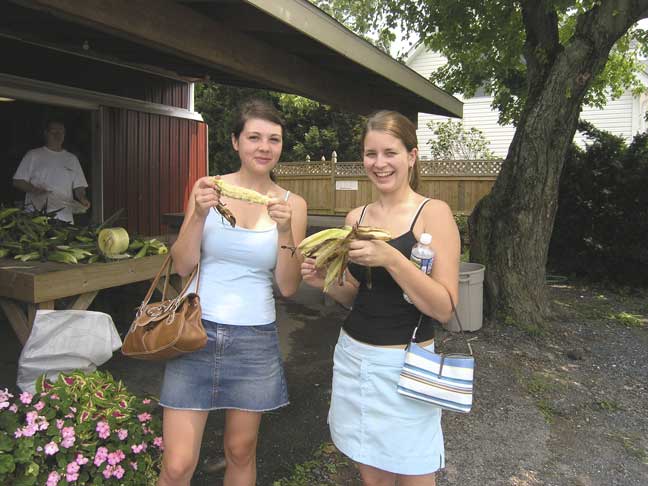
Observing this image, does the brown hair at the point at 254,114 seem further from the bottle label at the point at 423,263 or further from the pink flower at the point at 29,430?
the pink flower at the point at 29,430

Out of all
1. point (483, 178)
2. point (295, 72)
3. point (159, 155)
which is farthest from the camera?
point (483, 178)

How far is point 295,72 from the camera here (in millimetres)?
5102

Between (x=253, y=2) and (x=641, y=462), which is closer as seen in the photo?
(x=253, y=2)

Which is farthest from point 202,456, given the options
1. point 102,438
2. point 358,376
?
point 358,376

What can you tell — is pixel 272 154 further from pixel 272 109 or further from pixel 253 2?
pixel 253 2

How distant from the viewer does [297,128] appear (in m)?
25.5

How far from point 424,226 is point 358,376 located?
629 millimetres

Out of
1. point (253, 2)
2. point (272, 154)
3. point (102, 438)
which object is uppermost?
point (253, 2)

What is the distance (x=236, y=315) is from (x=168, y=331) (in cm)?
28

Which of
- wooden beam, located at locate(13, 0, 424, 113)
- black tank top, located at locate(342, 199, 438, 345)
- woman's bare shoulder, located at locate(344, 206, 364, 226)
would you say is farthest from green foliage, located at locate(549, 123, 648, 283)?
black tank top, located at locate(342, 199, 438, 345)

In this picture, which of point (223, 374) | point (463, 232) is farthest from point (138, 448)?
point (463, 232)

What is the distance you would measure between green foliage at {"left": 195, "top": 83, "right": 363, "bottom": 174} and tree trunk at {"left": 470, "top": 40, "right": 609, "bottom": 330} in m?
18.1

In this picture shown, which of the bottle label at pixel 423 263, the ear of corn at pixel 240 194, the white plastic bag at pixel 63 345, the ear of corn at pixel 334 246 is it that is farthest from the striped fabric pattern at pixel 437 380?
the white plastic bag at pixel 63 345

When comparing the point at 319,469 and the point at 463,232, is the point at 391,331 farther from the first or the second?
the point at 463,232
